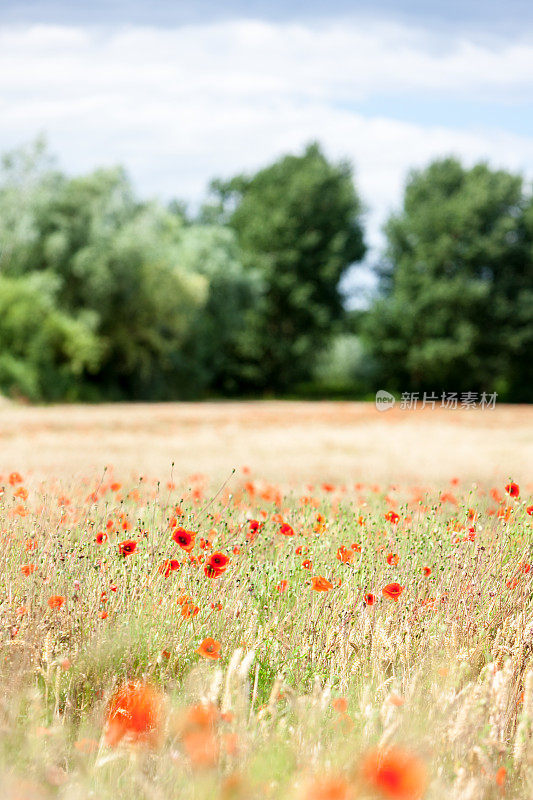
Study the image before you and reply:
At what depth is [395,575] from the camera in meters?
3.73

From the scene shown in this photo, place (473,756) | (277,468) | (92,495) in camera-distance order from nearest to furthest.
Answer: (473,756) → (92,495) → (277,468)

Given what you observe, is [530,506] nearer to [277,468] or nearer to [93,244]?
[277,468]

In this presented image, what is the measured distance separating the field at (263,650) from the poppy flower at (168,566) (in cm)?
1

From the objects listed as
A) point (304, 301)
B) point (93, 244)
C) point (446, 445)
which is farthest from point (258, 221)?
point (446, 445)

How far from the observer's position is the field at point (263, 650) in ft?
7.15

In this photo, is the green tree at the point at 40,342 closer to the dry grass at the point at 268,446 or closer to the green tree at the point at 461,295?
the dry grass at the point at 268,446

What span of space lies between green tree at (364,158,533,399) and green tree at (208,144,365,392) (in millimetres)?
2988

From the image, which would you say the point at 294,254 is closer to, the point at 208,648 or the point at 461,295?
the point at 461,295

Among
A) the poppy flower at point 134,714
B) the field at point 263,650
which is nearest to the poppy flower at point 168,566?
the field at point 263,650

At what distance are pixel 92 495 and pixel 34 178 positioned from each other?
27.4 metres

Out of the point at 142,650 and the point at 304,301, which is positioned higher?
the point at 304,301

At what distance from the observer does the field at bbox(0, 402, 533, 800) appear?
2180mm

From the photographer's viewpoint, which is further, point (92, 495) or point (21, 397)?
point (21, 397)
